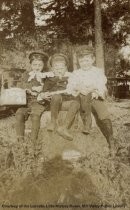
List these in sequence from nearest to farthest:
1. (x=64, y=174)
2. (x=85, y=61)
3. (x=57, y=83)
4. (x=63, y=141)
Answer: (x=64, y=174), (x=85, y=61), (x=57, y=83), (x=63, y=141)

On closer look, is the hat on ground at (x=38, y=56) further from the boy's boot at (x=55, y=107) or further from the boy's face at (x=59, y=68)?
the boy's boot at (x=55, y=107)

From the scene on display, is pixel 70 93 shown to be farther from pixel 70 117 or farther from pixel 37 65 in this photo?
pixel 37 65

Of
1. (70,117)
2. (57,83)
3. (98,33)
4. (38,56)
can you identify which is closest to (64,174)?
(70,117)

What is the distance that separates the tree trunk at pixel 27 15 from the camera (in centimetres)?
491

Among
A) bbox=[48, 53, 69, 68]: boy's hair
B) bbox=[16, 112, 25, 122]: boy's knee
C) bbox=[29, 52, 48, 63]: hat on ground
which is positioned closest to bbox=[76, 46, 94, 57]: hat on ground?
bbox=[48, 53, 69, 68]: boy's hair

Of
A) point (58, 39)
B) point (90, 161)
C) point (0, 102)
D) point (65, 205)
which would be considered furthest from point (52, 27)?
point (65, 205)

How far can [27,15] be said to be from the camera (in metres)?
5.13

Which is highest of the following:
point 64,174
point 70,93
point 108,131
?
point 70,93

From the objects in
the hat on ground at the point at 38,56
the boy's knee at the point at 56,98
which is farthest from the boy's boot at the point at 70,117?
the hat on ground at the point at 38,56

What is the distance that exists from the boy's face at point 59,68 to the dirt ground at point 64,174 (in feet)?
1.42

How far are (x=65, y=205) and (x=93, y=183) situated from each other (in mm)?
332

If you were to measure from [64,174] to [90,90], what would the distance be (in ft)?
2.40

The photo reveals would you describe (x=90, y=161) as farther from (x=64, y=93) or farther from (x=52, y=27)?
(x=52, y=27)

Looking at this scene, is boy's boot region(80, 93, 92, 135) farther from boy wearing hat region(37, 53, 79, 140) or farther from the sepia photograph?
boy wearing hat region(37, 53, 79, 140)
